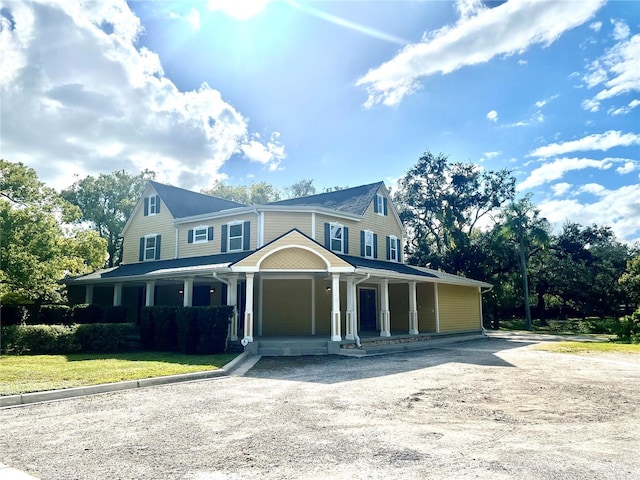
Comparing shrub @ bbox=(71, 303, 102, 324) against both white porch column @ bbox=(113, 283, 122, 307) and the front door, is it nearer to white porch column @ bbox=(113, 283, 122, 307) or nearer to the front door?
white porch column @ bbox=(113, 283, 122, 307)

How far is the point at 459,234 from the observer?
1336 inches

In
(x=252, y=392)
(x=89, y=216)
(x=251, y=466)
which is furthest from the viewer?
(x=89, y=216)

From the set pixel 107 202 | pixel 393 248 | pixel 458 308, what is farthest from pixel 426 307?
pixel 107 202

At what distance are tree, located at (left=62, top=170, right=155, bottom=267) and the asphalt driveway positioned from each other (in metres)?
33.9

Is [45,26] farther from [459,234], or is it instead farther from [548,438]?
→ [459,234]

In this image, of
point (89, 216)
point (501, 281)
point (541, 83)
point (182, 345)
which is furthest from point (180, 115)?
point (501, 281)

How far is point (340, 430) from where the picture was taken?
5.27 m

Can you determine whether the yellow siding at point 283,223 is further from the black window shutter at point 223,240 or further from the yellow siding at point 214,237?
the black window shutter at point 223,240

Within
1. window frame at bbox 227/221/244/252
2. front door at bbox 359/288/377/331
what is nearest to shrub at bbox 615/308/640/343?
front door at bbox 359/288/377/331

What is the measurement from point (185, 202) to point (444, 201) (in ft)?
75.3

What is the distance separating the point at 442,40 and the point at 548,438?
12323 millimetres

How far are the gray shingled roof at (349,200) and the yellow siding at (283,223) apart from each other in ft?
8.64

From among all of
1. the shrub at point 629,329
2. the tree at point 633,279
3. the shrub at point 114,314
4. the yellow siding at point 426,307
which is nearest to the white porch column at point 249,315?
Result: the shrub at point 114,314

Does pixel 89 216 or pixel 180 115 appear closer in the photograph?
pixel 180 115
